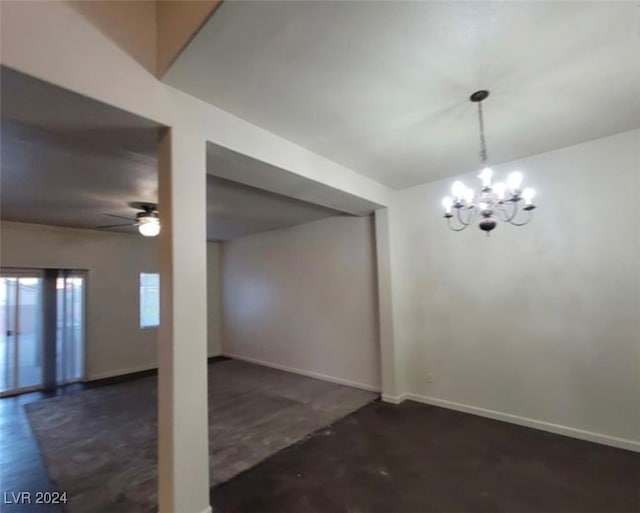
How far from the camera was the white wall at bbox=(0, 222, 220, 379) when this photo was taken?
541 centimetres

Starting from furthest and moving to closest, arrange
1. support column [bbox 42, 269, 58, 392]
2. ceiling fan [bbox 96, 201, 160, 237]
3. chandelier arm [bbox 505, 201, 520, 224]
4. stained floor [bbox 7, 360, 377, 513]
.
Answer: support column [bbox 42, 269, 58, 392]
ceiling fan [bbox 96, 201, 160, 237]
chandelier arm [bbox 505, 201, 520, 224]
stained floor [bbox 7, 360, 377, 513]

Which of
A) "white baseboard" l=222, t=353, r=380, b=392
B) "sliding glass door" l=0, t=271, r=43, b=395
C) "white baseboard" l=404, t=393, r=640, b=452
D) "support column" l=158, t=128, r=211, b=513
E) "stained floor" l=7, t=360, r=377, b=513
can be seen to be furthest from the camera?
"sliding glass door" l=0, t=271, r=43, b=395

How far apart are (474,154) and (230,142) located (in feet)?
8.20

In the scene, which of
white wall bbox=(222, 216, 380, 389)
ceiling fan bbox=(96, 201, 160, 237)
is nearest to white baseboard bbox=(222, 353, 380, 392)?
white wall bbox=(222, 216, 380, 389)

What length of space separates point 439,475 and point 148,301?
608cm

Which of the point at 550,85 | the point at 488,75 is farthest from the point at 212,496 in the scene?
the point at 550,85

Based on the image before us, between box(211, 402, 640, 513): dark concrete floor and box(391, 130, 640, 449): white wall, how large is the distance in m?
0.38

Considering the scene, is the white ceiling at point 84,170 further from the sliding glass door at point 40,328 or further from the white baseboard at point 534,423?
the white baseboard at point 534,423

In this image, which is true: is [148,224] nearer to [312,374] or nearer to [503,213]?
[312,374]

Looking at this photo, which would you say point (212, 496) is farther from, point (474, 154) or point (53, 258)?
point (53, 258)

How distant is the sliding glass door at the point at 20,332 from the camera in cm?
533

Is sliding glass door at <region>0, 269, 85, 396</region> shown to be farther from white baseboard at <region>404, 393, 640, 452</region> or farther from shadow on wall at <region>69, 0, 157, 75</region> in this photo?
white baseboard at <region>404, 393, 640, 452</region>

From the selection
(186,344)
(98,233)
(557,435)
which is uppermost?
(98,233)

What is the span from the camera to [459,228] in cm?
408
